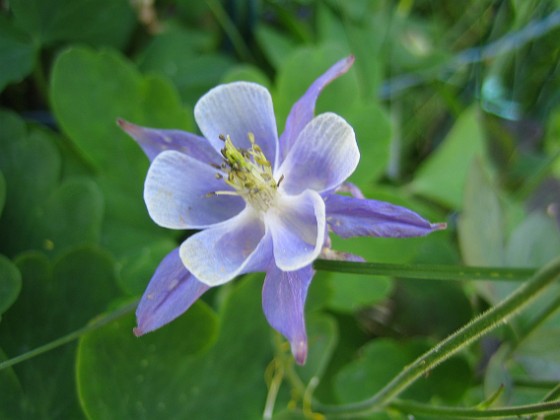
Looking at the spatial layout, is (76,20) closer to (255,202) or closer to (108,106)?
(108,106)

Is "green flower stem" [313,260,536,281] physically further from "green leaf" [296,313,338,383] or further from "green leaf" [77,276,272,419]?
"green leaf" [296,313,338,383]

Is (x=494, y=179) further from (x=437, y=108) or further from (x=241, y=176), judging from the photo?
(x=241, y=176)

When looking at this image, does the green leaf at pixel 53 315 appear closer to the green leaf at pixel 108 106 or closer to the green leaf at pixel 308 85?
the green leaf at pixel 108 106

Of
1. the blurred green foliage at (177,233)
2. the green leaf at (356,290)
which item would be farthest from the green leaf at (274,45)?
the green leaf at (356,290)

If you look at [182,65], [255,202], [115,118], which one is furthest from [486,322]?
[182,65]

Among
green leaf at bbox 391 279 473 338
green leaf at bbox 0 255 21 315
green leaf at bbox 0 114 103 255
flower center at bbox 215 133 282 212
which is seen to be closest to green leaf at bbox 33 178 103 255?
green leaf at bbox 0 114 103 255

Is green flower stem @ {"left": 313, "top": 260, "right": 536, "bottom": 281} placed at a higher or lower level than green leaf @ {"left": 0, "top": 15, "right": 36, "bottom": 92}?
higher
